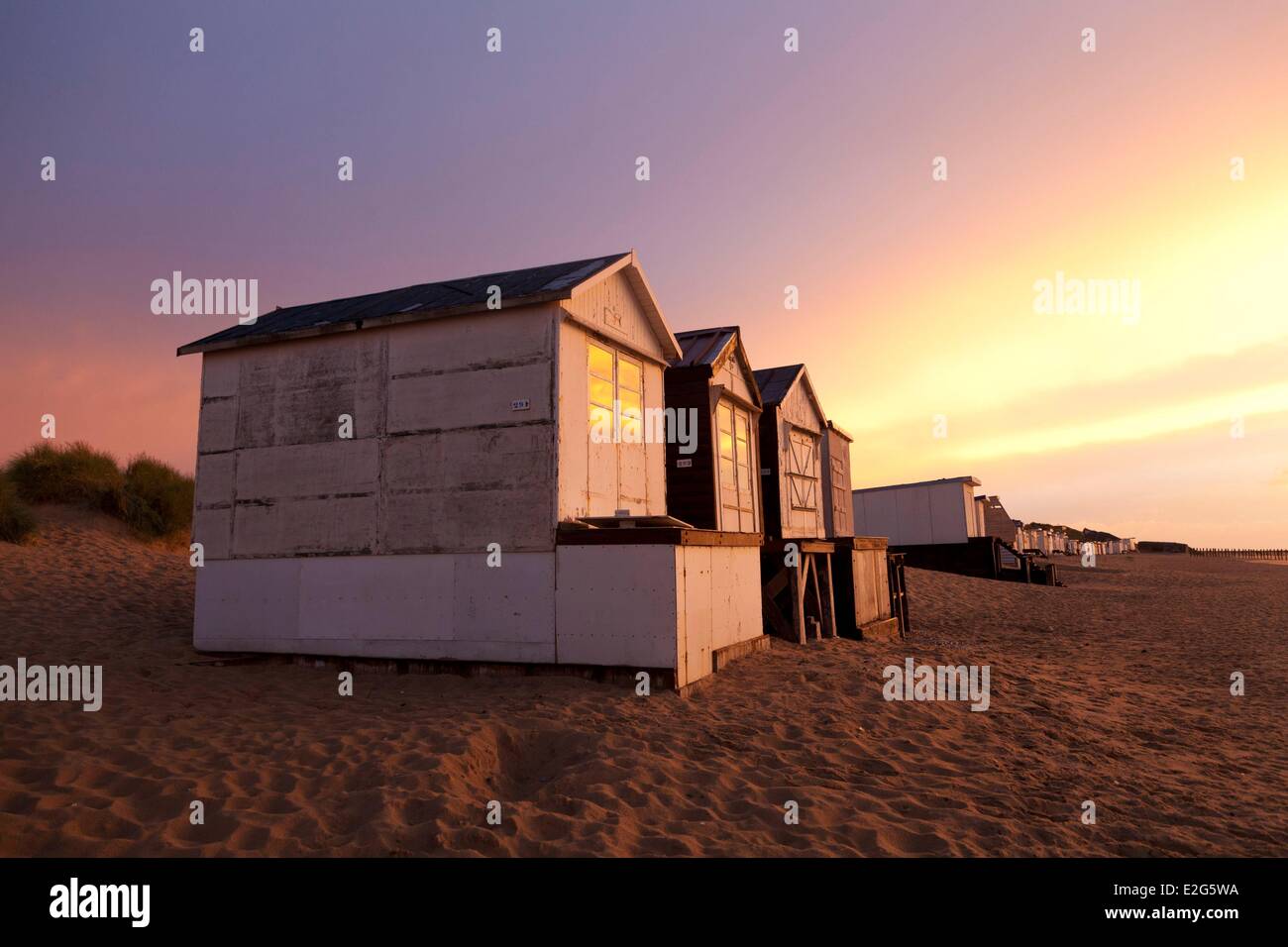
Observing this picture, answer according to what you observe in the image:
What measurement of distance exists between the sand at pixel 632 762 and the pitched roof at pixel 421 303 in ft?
16.1

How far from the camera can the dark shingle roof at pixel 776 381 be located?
19.0 metres

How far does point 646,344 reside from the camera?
12.8m

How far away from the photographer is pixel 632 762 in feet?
21.0

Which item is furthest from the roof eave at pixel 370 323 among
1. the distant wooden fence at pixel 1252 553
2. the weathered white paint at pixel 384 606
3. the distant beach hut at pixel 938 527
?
the distant wooden fence at pixel 1252 553

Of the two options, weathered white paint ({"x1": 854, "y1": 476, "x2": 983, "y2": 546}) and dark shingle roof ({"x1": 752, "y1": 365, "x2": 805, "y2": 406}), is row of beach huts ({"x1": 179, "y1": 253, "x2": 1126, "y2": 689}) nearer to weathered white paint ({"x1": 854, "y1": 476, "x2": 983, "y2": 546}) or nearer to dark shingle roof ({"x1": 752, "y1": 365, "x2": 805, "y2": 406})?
dark shingle roof ({"x1": 752, "y1": 365, "x2": 805, "y2": 406})

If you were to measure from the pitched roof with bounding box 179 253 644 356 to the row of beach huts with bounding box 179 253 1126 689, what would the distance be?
52 mm

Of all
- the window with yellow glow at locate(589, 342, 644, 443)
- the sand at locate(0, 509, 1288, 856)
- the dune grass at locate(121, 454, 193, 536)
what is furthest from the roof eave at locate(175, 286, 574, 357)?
the dune grass at locate(121, 454, 193, 536)

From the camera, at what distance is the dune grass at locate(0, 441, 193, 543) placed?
21.6m

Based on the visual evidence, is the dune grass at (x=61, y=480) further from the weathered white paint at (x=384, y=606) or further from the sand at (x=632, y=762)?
the weathered white paint at (x=384, y=606)

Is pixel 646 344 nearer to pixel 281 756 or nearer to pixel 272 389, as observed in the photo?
pixel 272 389

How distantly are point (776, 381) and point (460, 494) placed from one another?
38.3 ft

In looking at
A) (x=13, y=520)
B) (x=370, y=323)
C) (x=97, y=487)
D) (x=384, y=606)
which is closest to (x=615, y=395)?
(x=370, y=323)

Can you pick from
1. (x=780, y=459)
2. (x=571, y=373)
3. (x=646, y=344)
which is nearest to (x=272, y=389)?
(x=571, y=373)

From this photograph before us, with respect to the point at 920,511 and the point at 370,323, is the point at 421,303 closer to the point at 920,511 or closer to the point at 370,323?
the point at 370,323
